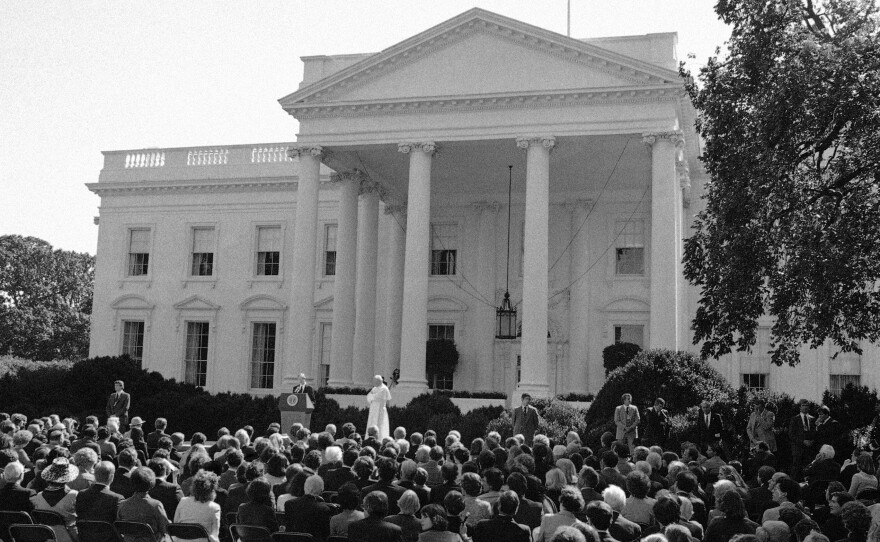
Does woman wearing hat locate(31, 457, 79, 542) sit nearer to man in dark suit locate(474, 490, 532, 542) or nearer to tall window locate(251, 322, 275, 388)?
man in dark suit locate(474, 490, 532, 542)

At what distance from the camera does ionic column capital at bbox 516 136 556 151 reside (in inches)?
1201

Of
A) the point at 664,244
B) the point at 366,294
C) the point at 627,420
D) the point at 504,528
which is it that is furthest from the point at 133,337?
the point at 504,528

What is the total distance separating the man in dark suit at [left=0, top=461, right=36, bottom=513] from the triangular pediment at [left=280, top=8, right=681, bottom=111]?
23.6 m

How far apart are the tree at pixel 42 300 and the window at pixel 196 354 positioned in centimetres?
2568

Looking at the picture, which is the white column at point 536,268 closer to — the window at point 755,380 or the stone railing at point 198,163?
the window at point 755,380

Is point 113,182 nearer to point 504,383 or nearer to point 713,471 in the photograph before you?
point 504,383

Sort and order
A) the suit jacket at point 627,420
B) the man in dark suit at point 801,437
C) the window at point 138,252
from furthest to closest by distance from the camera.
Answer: the window at point 138,252
the suit jacket at point 627,420
the man in dark suit at point 801,437

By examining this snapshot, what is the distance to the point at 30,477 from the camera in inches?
458

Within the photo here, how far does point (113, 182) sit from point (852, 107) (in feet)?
124

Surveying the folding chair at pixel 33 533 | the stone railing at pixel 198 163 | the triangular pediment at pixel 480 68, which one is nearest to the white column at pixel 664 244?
the triangular pediment at pixel 480 68

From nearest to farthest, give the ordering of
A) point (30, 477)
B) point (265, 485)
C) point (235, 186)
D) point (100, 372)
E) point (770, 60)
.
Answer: point (265, 485), point (30, 477), point (770, 60), point (100, 372), point (235, 186)

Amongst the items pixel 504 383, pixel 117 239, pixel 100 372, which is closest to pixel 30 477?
pixel 100 372

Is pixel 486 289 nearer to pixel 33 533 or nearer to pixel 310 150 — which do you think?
pixel 310 150

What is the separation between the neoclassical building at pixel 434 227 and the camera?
3033cm
